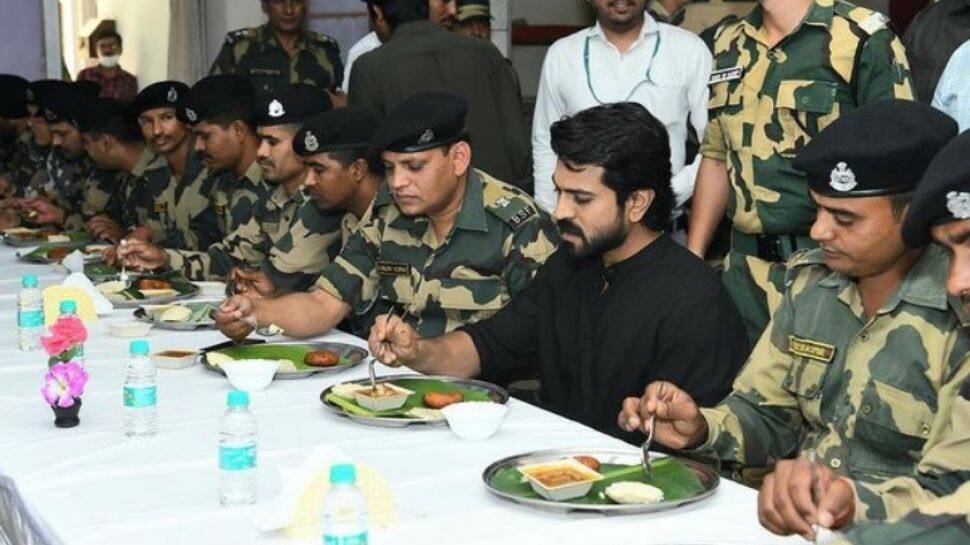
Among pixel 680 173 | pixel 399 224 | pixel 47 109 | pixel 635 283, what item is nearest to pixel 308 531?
pixel 635 283

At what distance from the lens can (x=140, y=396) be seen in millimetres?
2666

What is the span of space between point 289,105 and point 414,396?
196 centimetres

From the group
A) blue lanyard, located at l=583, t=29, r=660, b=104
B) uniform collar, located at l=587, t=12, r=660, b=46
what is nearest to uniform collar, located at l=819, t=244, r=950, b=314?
blue lanyard, located at l=583, t=29, r=660, b=104

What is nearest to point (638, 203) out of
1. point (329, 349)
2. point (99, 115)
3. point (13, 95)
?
point (329, 349)

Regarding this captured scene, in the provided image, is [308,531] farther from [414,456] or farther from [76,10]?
[76,10]

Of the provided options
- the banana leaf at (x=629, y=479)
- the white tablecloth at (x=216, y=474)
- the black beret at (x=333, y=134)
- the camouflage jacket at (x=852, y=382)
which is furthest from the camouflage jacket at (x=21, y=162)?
the banana leaf at (x=629, y=479)

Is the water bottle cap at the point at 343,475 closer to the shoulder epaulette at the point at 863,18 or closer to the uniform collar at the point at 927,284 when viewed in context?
the uniform collar at the point at 927,284

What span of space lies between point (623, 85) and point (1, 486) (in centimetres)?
245

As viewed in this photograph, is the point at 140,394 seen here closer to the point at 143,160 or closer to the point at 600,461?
the point at 600,461

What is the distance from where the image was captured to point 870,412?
245 centimetres

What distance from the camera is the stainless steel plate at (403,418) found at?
2.69 metres

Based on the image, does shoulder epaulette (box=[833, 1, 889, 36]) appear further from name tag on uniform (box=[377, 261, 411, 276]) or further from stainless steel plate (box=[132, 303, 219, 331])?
stainless steel plate (box=[132, 303, 219, 331])

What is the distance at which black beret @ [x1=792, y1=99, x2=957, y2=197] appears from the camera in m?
2.43

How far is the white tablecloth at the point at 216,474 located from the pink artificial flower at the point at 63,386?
0.06 meters
